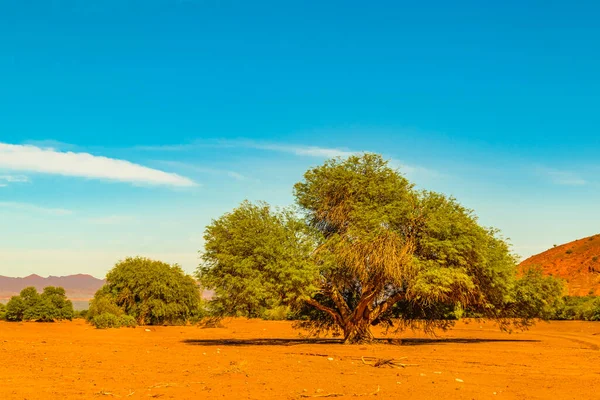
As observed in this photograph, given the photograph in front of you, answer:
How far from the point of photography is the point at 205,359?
20.0 metres

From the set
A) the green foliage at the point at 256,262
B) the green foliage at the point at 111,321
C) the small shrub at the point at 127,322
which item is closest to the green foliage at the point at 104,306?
the green foliage at the point at 111,321

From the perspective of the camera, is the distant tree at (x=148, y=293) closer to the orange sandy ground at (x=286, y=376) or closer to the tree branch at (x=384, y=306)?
the tree branch at (x=384, y=306)

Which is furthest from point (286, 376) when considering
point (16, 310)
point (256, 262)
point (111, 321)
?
point (16, 310)

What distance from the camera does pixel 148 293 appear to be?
52.8m

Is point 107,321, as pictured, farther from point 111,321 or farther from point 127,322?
point 127,322

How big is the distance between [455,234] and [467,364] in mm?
8902

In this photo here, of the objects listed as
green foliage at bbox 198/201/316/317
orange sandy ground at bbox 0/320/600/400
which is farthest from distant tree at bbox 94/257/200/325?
orange sandy ground at bbox 0/320/600/400

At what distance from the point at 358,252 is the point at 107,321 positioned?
27.9m

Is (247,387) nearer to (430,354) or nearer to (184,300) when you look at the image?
(430,354)

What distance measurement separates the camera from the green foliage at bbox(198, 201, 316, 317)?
25.5m

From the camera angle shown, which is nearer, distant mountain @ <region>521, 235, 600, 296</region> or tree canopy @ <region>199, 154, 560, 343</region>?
tree canopy @ <region>199, 154, 560, 343</region>

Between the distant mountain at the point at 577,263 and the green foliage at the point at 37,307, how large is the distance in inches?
3173

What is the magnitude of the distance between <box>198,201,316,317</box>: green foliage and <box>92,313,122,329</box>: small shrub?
21404 millimetres

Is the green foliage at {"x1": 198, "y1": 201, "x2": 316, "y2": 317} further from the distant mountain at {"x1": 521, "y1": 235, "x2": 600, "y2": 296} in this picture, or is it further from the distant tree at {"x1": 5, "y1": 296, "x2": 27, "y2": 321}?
the distant mountain at {"x1": 521, "y1": 235, "x2": 600, "y2": 296}
